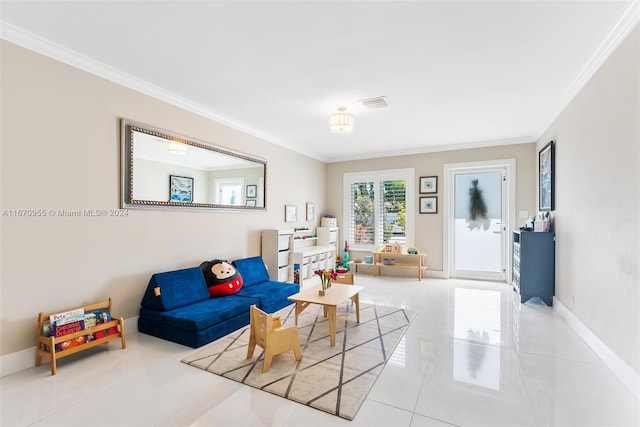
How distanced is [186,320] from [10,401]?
3.90 ft

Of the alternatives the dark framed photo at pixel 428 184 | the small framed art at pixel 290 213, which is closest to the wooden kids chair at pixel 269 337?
the small framed art at pixel 290 213

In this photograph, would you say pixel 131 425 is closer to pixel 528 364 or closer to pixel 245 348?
pixel 245 348

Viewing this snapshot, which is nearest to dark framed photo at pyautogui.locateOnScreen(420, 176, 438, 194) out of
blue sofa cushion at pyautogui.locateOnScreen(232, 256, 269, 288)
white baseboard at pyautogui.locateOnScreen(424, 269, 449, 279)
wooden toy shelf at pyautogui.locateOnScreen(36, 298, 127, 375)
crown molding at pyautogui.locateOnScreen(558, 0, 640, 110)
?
white baseboard at pyautogui.locateOnScreen(424, 269, 449, 279)

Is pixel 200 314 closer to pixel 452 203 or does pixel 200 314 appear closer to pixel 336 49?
pixel 336 49

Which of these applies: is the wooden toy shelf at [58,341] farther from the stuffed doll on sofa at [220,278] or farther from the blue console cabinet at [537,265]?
the blue console cabinet at [537,265]

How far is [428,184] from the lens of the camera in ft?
20.0

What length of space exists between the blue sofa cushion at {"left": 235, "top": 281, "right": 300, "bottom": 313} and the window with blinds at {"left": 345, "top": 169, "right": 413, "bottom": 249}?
2820 mm

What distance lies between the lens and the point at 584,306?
9.94 ft

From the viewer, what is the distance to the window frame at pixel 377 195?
6.25 meters

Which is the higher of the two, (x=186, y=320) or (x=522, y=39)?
(x=522, y=39)

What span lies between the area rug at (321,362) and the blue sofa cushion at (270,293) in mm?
294

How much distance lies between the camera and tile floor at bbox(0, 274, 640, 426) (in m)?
1.83

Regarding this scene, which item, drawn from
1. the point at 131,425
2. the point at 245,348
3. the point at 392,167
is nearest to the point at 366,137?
the point at 392,167

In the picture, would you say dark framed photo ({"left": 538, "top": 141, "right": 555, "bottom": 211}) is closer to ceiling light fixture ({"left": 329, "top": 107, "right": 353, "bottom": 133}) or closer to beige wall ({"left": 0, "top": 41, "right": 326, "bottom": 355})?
ceiling light fixture ({"left": 329, "top": 107, "right": 353, "bottom": 133})
